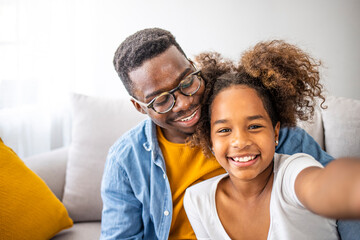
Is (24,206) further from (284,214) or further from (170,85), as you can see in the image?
(284,214)

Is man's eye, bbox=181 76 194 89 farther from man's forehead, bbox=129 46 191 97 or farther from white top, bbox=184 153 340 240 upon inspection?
white top, bbox=184 153 340 240

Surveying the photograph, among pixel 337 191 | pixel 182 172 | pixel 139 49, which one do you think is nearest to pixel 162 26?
pixel 139 49

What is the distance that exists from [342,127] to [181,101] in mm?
875

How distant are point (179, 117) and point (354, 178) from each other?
67 centimetres

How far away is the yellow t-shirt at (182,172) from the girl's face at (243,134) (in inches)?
9.5

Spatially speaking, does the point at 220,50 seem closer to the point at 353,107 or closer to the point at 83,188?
the point at 353,107

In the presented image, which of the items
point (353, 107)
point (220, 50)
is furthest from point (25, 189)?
point (353, 107)

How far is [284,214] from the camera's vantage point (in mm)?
986

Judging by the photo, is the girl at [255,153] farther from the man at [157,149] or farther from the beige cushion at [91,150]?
the beige cushion at [91,150]

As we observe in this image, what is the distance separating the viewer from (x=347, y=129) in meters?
1.48

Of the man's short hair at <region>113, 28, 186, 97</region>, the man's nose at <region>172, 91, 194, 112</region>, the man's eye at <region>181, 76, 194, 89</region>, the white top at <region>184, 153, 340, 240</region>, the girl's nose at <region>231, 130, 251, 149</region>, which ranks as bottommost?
the white top at <region>184, 153, 340, 240</region>

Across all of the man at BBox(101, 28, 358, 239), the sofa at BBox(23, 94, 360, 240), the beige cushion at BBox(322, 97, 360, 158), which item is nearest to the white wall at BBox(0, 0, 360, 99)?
the beige cushion at BBox(322, 97, 360, 158)

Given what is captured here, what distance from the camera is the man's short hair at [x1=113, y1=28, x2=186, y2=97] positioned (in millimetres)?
1097

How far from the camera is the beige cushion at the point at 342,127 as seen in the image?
57.6 inches
